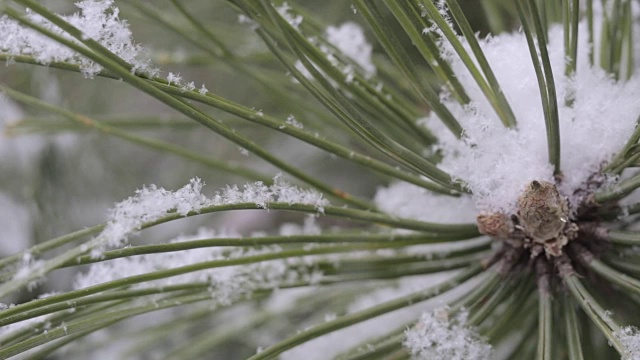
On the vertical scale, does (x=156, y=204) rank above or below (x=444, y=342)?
above

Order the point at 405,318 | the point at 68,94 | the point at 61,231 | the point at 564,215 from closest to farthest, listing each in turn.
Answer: the point at 564,215 < the point at 405,318 < the point at 61,231 < the point at 68,94

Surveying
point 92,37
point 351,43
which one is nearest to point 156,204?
point 92,37

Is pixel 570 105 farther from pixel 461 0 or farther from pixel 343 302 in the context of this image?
pixel 461 0

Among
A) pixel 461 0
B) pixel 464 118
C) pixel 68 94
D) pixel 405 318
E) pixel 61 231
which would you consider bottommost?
pixel 405 318

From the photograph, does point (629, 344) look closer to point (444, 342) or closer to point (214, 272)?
point (444, 342)

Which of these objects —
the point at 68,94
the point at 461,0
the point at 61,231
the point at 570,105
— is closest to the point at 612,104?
the point at 570,105

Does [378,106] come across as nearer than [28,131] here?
Yes

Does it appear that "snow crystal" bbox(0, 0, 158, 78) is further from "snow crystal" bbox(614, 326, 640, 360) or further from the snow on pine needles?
"snow crystal" bbox(614, 326, 640, 360)
